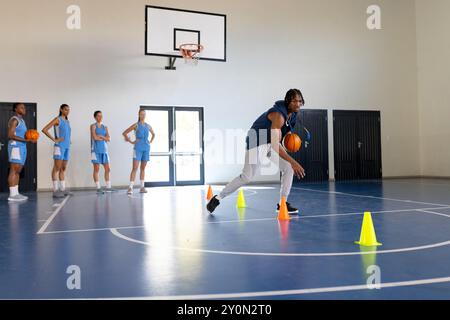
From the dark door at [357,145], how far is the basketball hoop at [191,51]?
193 inches

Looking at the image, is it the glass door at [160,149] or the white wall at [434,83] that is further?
the white wall at [434,83]

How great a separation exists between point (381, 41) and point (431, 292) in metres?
13.0

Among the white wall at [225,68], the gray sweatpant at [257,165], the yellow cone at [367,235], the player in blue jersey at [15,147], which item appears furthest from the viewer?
the white wall at [225,68]

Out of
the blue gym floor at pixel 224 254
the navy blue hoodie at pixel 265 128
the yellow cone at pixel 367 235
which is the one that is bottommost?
the blue gym floor at pixel 224 254

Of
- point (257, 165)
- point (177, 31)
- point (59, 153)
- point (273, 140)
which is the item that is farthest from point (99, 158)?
point (273, 140)

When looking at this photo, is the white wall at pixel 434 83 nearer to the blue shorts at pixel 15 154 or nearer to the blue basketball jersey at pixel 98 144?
the blue basketball jersey at pixel 98 144

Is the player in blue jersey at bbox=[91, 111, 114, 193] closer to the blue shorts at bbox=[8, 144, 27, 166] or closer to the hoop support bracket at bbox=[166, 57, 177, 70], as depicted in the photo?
Answer: the blue shorts at bbox=[8, 144, 27, 166]

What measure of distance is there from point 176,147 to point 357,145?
5.73 meters

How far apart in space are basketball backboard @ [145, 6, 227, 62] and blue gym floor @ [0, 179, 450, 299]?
17.8 ft

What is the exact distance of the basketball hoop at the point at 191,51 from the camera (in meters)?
10.2

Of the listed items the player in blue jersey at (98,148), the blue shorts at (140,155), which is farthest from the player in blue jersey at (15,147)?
the blue shorts at (140,155)

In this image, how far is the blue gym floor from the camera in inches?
92.4

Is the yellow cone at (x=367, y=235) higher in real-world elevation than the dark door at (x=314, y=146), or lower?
lower
